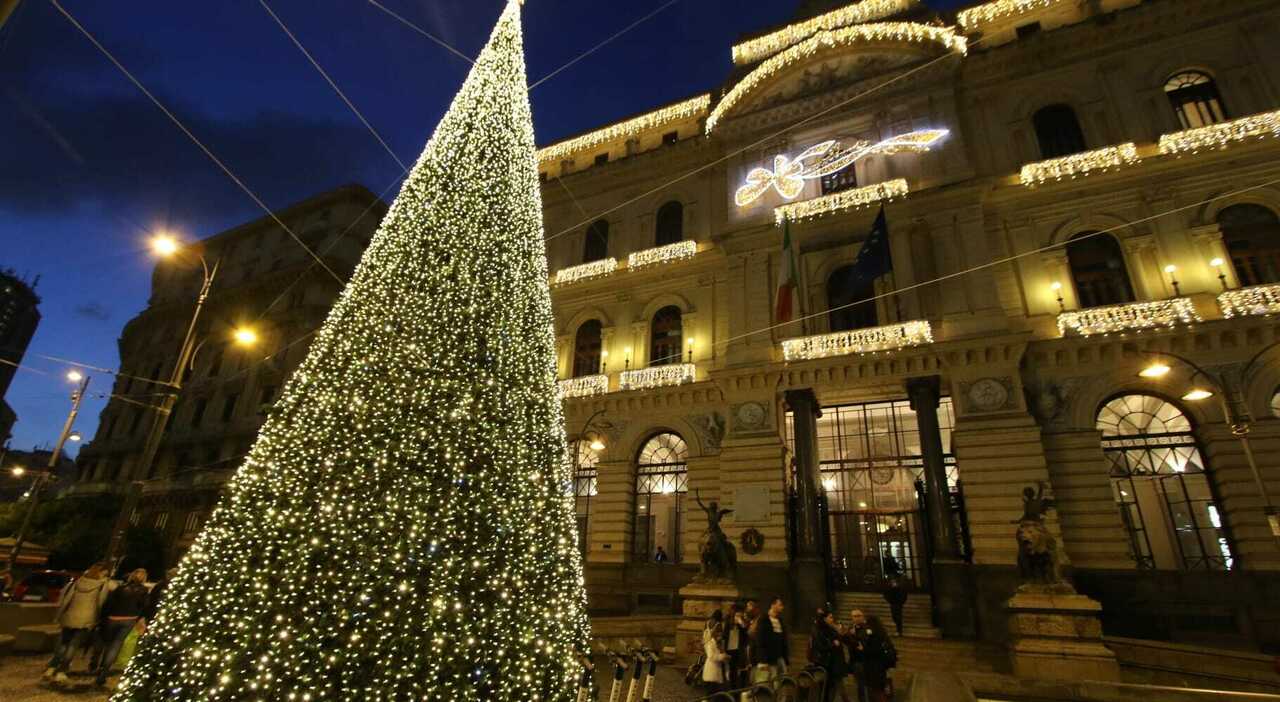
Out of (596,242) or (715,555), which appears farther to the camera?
(596,242)

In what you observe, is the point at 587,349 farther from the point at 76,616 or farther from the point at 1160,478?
the point at 1160,478

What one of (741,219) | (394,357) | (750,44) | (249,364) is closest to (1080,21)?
(750,44)

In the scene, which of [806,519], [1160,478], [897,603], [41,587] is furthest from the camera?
[41,587]

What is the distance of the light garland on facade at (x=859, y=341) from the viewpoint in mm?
15820

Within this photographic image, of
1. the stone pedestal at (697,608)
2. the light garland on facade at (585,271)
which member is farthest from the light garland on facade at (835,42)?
the stone pedestal at (697,608)

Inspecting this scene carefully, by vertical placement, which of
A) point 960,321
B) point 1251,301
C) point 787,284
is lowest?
point 1251,301

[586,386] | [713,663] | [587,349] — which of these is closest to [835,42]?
[587,349]

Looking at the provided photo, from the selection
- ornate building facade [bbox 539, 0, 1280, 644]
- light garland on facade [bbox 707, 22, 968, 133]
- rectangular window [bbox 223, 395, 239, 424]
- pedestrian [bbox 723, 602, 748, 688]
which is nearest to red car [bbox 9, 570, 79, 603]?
ornate building facade [bbox 539, 0, 1280, 644]

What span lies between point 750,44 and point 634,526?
18507 mm

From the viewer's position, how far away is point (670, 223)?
76.6 feet

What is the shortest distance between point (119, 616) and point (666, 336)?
15690 millimetres

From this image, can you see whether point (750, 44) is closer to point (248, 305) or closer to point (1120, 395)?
point (1120, 395)

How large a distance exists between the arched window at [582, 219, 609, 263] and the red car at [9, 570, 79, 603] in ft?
59.9

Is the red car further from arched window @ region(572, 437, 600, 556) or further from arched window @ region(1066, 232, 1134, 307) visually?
arched window @ region(1066, 232, 1134, 307)
